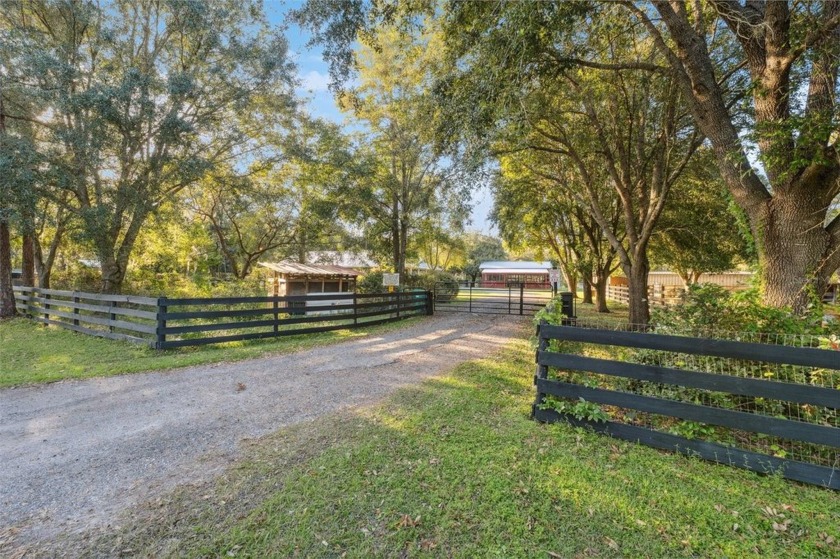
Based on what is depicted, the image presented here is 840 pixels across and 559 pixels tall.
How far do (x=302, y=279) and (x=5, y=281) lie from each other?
9040 mm

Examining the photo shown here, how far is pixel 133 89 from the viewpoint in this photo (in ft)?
30.8

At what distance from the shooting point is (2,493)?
2.58 meters

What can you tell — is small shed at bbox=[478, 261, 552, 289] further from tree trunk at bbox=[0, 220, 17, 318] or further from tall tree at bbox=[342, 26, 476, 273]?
tree trunk at bbox=[0, 220, 17, 318]

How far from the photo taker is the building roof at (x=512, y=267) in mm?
42188

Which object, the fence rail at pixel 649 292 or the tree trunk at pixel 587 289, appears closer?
the fence rail at pixel 649 292

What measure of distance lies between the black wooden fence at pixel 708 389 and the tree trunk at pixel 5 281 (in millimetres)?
14936

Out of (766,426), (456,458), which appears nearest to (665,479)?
(766,426)

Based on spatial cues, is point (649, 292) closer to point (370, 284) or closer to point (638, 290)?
point (638, 290)

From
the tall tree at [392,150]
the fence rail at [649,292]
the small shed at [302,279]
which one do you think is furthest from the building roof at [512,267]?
the small shed at [302,279]

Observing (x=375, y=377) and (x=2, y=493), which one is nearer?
(x=2, y=493)

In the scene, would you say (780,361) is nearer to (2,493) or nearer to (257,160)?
(2,493)

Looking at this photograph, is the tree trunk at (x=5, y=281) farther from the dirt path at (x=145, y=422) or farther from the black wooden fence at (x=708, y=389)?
the black wooden fence at (x=708, y=389)

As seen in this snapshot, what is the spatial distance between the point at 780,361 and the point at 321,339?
7.86 m

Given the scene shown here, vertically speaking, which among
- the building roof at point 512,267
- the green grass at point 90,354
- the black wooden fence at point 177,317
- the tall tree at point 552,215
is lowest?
the green grass at point 90,354
